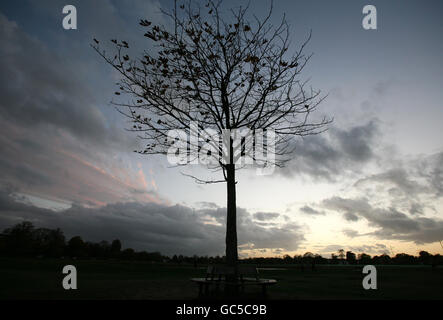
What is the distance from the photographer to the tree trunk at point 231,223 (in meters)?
10.5

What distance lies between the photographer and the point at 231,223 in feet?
35.7

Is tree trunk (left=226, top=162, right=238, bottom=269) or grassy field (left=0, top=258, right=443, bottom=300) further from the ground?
tree trunk (left=226, top=162, right=238, bottom=269)

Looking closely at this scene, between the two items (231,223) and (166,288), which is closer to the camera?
(231,223)

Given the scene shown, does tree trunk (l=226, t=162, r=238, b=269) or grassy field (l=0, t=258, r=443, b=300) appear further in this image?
tree trunk (l=226, t=162, r=238, b=269)

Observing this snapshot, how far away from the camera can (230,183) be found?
37.0ft

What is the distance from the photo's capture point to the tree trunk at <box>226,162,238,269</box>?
34.6ft

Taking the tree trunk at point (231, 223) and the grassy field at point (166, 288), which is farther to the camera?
the tree trunk at point (231, 223)

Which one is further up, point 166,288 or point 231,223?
point 231,223

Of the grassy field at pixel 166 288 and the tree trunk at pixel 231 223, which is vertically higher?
the tree trunk at pixel 231 223
